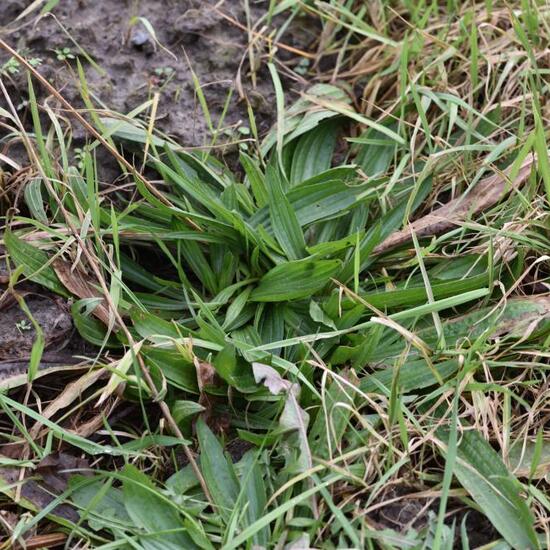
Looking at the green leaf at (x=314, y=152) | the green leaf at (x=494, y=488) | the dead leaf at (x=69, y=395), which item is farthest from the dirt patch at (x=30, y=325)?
the green leaf at (x=494, y=488)

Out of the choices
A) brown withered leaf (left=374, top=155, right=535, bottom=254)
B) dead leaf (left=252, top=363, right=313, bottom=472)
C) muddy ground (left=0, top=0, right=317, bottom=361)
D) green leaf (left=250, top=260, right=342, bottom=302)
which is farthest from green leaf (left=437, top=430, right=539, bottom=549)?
muddy ground (left=0, top=0, right=317, bottom=361)

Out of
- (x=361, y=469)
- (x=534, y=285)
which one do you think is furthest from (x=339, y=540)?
(x=534, y=285)

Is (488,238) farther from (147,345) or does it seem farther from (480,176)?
(147,345)

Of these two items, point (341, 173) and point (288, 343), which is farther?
point (341, 173)

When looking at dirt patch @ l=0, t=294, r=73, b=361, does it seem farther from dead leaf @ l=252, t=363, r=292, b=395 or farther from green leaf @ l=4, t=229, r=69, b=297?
dead leaf @ l=252, t=363, r=292, b=395

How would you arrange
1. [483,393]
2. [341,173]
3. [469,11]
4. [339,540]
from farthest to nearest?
[469,11], [341,173], [483,393], [339,540]

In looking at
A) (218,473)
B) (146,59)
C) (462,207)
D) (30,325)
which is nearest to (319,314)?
(218,473)

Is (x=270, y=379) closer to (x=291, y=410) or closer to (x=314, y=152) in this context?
(x=291, y=410)
